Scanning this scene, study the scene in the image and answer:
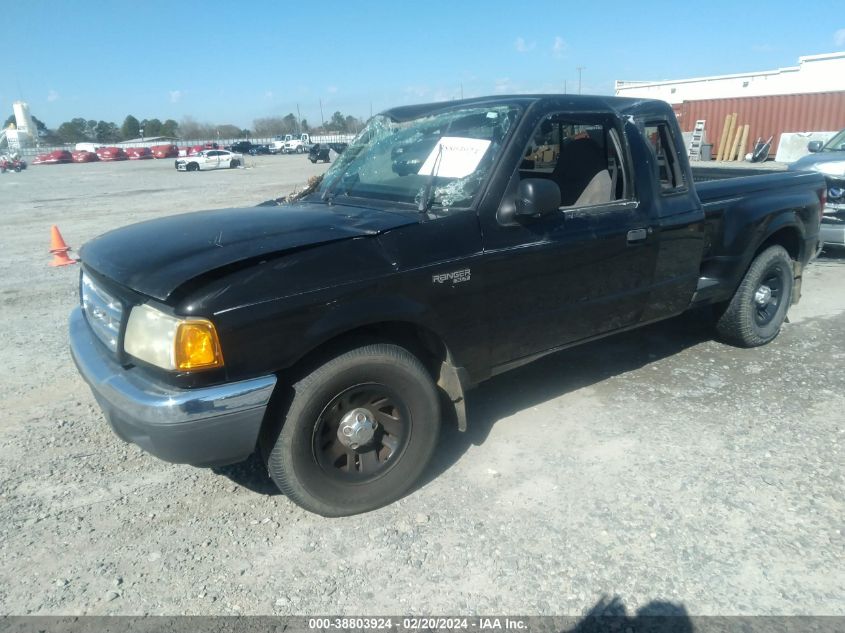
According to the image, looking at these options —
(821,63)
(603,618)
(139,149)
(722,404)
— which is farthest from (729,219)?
(139,149)

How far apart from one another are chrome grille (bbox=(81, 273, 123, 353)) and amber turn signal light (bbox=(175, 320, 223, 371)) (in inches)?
18.5

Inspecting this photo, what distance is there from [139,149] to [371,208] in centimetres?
6712

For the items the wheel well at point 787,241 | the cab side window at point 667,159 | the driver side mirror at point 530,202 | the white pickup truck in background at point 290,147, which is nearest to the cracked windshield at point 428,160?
the driver side mirror at point 530,202

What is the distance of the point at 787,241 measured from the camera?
5.30 m

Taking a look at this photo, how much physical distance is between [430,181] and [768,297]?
3.36m

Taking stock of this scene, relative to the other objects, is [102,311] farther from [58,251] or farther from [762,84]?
[762,84]

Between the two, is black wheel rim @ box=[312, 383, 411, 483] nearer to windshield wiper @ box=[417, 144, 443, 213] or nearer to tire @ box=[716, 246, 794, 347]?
windshield wiper @ box=[417, 144, 443, 213]

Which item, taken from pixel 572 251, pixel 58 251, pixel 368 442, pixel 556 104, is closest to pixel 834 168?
pixel 556 104

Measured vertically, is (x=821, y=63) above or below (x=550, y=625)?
above

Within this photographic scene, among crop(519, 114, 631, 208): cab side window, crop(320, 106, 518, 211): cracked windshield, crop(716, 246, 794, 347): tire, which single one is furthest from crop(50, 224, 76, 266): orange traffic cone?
crop(716, 246, 794, 347): tire

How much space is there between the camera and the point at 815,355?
5.06m

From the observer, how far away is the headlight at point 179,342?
248cm

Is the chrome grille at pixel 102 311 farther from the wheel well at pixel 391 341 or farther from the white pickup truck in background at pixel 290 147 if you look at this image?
the white pickup truck in background at pixel 290 147

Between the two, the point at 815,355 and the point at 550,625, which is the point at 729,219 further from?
the point at 550,625
